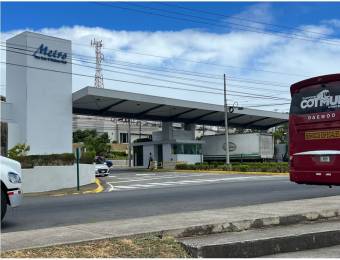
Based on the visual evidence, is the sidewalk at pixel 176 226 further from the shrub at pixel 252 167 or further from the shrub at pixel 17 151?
the shrub at pixel 252 167

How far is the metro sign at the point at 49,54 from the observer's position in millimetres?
34500

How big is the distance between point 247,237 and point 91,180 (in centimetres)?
2317

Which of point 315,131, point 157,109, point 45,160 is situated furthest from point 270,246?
point 157,109

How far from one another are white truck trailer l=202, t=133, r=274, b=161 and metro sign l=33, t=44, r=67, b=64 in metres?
28.6

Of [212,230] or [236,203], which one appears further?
[236,203]

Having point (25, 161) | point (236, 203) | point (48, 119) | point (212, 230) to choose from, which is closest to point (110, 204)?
point (236, 203)

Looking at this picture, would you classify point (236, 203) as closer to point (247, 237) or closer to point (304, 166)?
point (304, 166)

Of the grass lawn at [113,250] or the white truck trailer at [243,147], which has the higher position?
the white truck trailer at [243,147]

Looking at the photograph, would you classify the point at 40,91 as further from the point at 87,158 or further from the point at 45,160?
the point at 45,160

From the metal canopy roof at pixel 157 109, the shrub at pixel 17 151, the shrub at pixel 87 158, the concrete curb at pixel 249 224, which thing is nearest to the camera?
the concrete curb at pixel 249 224

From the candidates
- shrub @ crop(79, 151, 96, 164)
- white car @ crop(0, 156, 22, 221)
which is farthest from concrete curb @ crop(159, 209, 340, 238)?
shrub @ crop(79, 151, 96, 164)

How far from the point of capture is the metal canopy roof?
143ft

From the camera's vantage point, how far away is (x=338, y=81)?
13242mm

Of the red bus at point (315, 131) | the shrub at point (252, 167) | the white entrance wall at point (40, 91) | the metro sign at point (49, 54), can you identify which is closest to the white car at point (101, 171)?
the white entrance wall at point (40, 91)
